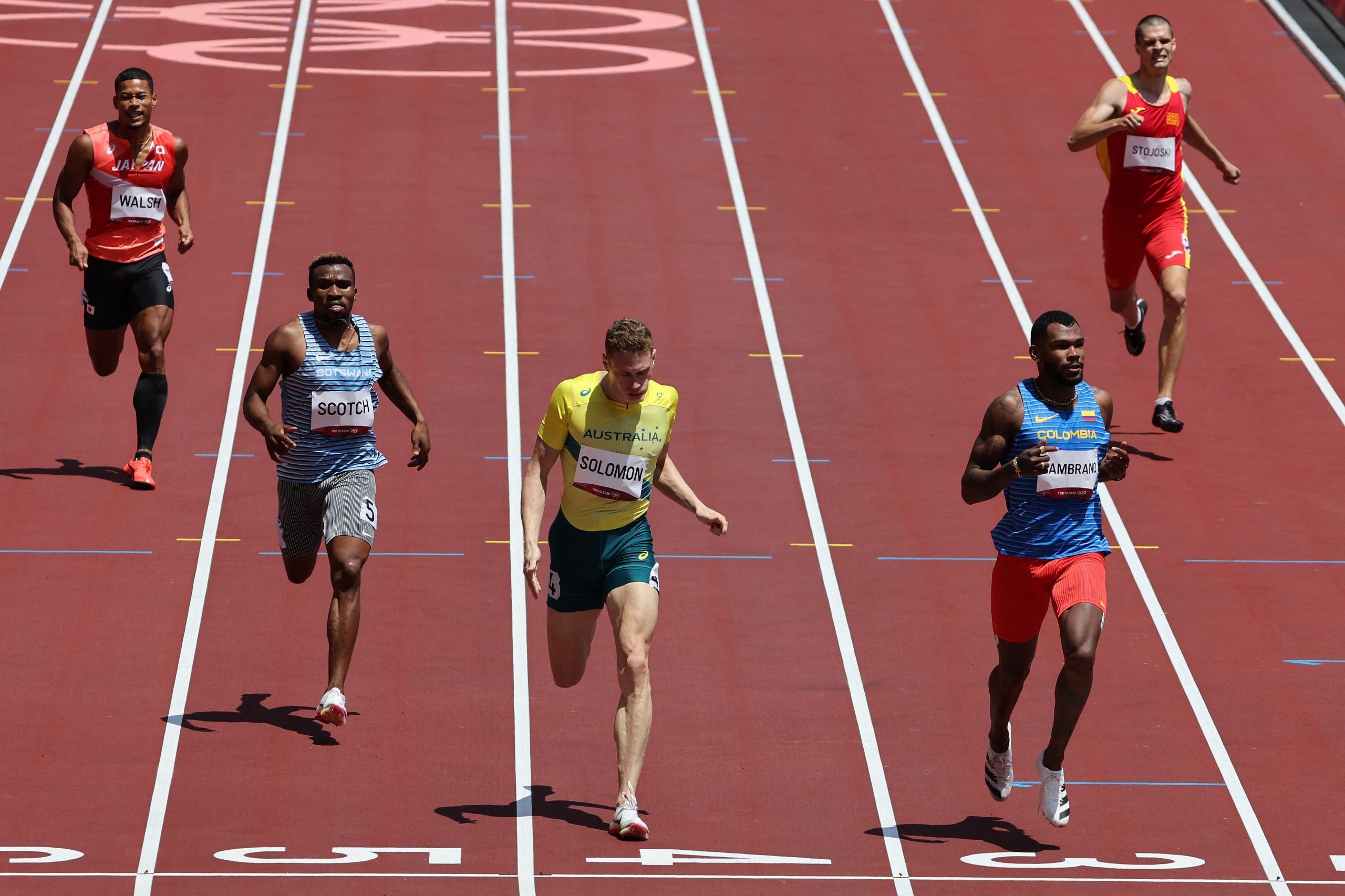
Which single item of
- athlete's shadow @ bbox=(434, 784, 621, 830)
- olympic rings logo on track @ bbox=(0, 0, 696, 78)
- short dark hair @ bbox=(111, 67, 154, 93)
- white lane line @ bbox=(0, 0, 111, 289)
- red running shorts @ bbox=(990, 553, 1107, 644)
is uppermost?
olympic rings logo on track @ bbox=(0, 0, 696, 78)

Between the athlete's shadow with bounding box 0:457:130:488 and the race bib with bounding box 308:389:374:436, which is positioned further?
the athlete's shadow with bounding box 0:457:130:488

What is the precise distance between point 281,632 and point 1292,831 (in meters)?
4.64

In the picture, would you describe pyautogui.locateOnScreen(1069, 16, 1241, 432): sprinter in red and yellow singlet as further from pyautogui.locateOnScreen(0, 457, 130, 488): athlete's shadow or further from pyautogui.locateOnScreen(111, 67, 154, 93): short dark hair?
pyautogui.locateOnScreen(0, 457, 130, 488): athlete's shadow

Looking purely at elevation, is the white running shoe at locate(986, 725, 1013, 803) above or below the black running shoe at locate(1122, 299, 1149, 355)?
below

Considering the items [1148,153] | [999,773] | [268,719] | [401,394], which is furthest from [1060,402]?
[1148,153]

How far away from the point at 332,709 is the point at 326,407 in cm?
129

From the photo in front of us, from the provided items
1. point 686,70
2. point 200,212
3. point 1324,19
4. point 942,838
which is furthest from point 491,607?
point 1324,19

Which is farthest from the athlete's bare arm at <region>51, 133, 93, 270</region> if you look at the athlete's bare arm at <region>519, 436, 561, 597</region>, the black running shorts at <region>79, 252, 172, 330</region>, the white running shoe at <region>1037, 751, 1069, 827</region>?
the white running shoe at <region>1037, 751, 1069, 827</region>

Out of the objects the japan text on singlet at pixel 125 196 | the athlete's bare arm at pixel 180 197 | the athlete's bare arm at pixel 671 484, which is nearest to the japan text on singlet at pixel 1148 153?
the athlete's bare arm at pixel 671 484

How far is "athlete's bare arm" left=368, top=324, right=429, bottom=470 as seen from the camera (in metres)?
8.58

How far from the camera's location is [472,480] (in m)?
11.3

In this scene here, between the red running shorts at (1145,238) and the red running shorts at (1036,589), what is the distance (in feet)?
15.1

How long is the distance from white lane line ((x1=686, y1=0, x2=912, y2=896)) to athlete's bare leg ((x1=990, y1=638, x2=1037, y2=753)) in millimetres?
558

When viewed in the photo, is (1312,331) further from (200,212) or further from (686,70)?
(200,212)
